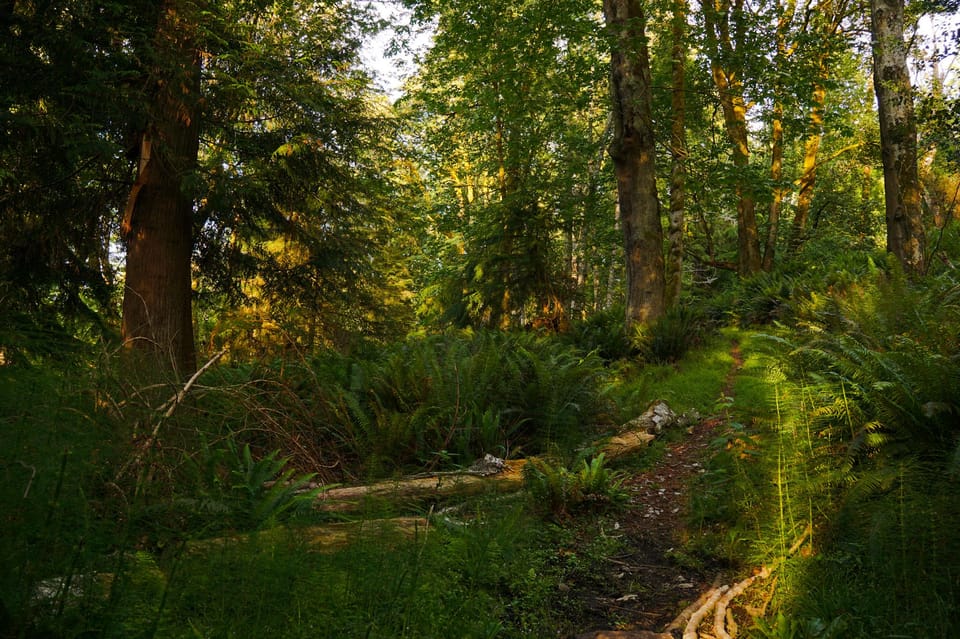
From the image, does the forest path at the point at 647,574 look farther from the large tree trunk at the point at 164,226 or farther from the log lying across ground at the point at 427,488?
the large tree trunk at the point at 164,226

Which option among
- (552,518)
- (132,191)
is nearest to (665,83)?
(132,191)

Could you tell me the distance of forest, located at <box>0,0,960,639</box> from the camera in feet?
7.20

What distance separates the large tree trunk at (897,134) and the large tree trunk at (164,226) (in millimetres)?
10150

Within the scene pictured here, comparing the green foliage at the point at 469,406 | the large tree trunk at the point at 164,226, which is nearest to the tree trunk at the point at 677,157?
the green foliage at the point at 469,406

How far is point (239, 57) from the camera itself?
7488mm

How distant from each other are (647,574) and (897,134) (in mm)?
9027

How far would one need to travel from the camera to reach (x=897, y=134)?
8836mm

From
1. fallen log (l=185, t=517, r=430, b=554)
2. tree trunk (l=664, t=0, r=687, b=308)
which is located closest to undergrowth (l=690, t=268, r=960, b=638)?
fallen log (l=185, t=517, r=430, b=554)

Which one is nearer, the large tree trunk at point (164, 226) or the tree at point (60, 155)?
the tree at point (60, 155)

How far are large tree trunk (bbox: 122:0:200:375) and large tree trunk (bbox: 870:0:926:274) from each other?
10150 mm

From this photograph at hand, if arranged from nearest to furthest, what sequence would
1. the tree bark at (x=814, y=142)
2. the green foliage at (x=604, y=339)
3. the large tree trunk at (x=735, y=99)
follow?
the green foliage at (x=604, y=339), the large tree trunk at (x=735, y=99), the tree bark at (x=814, y=142)

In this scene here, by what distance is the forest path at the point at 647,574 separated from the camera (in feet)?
8.92

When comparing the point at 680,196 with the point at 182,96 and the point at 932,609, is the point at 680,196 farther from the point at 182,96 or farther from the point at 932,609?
the point at 932,609

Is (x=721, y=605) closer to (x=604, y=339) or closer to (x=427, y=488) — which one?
(x=427, y=488)
